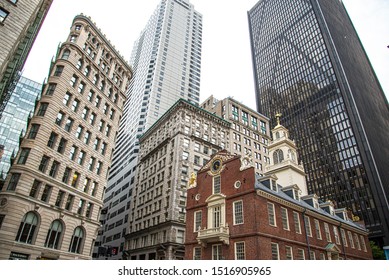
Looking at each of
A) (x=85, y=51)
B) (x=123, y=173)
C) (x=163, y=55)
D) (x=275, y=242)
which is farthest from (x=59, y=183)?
(x=163, y=55)

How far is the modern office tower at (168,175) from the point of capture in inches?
1955

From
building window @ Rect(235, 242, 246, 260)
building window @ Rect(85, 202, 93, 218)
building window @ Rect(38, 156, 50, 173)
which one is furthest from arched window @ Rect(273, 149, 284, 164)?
building window @ Rect(38, 156, 50, 173)

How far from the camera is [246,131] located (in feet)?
253

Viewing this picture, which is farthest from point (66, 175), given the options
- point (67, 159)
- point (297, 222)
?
point (297, 222)

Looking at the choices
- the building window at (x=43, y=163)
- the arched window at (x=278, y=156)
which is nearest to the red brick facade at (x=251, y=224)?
the arched window at (x=278, y=156)

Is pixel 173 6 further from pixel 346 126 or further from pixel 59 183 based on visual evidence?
pixel 59 183

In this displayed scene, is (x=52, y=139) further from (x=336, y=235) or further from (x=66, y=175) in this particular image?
(x=336, y=235)

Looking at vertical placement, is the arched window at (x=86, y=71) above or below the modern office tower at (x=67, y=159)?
above

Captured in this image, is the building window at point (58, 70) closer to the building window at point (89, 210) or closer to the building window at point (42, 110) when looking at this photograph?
the building window at point (42, 110)

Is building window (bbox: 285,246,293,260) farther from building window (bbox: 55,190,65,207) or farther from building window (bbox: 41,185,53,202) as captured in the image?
building window (bbox: 41,185,53,202)

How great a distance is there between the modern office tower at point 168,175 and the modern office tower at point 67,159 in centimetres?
1513

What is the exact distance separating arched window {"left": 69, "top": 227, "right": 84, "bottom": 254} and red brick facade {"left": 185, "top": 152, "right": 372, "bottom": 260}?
14550mm

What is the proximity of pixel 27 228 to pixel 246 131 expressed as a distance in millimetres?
59645

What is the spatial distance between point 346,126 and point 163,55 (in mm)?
77518
